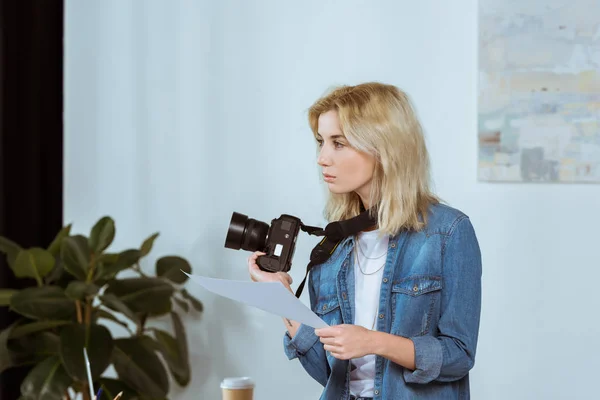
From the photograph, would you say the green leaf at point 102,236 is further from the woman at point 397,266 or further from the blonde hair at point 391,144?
the blonde hair at point 391,144

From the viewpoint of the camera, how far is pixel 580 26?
2.25 meters

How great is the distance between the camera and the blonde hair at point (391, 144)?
1.38 m

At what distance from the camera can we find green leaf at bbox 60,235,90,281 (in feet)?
8.46

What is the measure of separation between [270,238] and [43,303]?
4.36ft

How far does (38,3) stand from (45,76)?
282 millimetres

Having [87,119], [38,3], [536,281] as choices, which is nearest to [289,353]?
[536,281]

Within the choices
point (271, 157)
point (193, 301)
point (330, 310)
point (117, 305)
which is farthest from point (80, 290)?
point (330, 310)

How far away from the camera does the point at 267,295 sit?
1191 millimetres

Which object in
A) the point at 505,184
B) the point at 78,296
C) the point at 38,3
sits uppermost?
the point at 38,3

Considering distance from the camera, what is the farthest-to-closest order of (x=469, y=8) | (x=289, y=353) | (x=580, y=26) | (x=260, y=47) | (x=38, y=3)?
(x=38, y=3)
(x=260, y=47)
(x=469, y=8)
(x=580, y=26)
(x=289, y=353)

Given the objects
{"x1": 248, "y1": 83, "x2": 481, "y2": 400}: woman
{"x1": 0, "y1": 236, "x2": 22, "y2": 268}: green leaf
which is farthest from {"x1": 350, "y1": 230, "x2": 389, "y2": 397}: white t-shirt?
{"x1": 0, "y1": 236, "x2": 22, "y2": 268}: green leaf

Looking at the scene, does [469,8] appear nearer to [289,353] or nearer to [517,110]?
[517,110]

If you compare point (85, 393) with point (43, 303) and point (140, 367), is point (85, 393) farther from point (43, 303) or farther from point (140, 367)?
point (43, 303)

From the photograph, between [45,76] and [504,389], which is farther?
[45,76]
